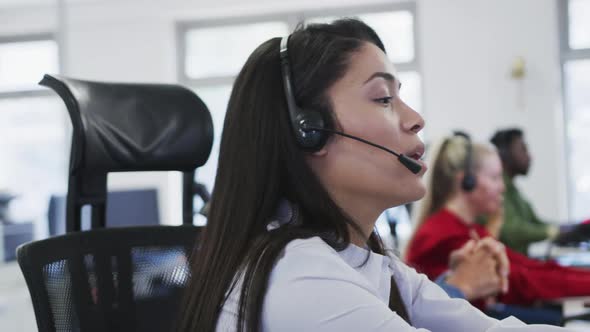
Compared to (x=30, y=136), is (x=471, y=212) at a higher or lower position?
lower

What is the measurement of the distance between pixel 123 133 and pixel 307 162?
489 millimetres

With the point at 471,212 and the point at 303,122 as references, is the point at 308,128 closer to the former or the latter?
the point at 303,122

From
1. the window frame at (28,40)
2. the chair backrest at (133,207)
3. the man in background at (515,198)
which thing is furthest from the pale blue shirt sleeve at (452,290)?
the chair backrest at (133,207)

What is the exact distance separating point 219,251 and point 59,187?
9.64 feet

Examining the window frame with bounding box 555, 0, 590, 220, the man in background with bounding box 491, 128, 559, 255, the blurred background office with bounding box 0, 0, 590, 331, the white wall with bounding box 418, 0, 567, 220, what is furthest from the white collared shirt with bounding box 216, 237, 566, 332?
the window frame with bounding box 555, 0, 590, 220

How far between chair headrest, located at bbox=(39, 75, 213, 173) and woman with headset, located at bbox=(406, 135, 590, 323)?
1.15m

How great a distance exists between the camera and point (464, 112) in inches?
228

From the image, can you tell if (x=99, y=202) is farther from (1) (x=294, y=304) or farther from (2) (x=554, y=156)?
(2) (x=554, y=156)

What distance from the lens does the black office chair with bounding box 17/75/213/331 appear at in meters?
1.07

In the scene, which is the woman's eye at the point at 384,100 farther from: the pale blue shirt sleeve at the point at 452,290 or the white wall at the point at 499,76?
the white wall at the point at 499,76

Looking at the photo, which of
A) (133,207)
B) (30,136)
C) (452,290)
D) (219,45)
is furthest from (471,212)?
(219,45)

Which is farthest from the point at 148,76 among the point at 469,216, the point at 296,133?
the point at 296,133

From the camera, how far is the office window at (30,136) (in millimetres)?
3318

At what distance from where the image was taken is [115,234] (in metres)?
1.20
